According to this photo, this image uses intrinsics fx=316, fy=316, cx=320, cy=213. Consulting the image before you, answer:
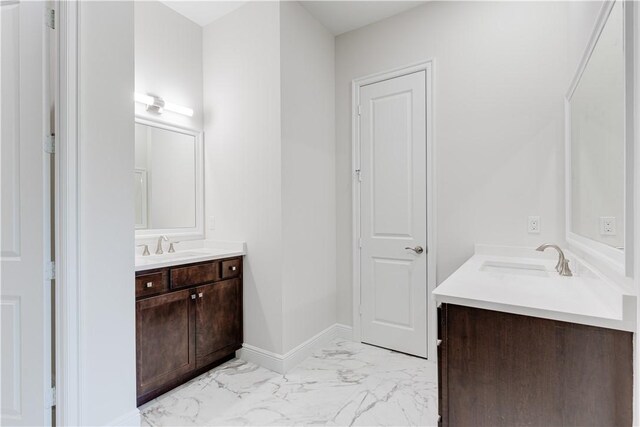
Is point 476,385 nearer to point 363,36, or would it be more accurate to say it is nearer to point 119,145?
point 119,145

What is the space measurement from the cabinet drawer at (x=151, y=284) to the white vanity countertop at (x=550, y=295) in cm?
164

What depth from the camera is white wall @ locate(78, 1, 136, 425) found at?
152 cm

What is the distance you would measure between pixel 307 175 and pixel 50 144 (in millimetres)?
1629

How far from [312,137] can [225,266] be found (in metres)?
1.27

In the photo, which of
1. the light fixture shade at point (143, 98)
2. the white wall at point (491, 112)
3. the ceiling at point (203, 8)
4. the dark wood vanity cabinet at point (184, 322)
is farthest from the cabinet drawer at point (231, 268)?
the ceiling at point (203, 8)

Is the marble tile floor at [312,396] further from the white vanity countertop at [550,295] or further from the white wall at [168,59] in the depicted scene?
the white wall at [168,59]

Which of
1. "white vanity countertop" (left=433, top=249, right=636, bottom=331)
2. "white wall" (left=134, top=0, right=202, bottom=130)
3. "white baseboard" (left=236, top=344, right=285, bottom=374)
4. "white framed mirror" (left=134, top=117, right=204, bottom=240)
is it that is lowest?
"white baseboard" (left=236, top=344, right=285, bottom=374)

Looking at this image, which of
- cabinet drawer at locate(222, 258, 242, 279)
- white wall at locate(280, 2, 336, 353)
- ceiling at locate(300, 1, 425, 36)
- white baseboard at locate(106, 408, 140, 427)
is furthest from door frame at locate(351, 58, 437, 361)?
white baseboard at locate(106, 408, 140, 427)

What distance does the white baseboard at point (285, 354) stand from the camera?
234 centimetres

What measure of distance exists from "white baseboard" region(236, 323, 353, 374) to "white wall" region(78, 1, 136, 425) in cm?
92

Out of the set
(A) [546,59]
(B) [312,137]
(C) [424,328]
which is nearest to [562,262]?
(C) [424,328]

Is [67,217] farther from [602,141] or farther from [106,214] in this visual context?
[602,141]

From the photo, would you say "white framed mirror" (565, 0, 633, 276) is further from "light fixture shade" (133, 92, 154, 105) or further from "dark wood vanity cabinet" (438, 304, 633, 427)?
"light fixture shade" (133, 92, 154, 105)

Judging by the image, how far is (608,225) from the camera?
3.89ft
